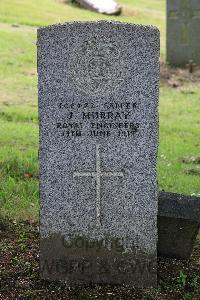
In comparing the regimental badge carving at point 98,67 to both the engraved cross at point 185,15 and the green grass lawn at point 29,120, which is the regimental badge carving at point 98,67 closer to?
the green grass lawn at point 29,120

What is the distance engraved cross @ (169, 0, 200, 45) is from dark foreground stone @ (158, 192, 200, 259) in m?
12.0

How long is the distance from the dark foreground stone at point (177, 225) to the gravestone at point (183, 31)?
11.9m

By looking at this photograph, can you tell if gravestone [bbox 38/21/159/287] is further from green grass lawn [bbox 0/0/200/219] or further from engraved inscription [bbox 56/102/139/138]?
green grass lawn [bbox 0/0/200/219]

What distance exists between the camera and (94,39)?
16.9 feet

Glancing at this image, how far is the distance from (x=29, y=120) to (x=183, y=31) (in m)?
7.29

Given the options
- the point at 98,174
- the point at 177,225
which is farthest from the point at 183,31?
the point at 98,174

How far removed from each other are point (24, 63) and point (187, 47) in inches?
184

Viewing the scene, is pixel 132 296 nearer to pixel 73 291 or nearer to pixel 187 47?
pixel 73 291

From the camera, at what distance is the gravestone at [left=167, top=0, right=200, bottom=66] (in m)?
17.2

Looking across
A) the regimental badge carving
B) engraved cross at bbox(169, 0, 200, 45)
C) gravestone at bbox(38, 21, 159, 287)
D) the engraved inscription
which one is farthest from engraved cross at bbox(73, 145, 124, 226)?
engraved cross at bbox(169, 0, 200, 45)

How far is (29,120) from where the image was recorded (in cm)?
1185

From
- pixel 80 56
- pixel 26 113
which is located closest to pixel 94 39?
pixel 80 56

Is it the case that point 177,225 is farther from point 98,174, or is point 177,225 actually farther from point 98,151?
point 98,151

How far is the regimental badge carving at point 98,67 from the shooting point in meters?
5.17
